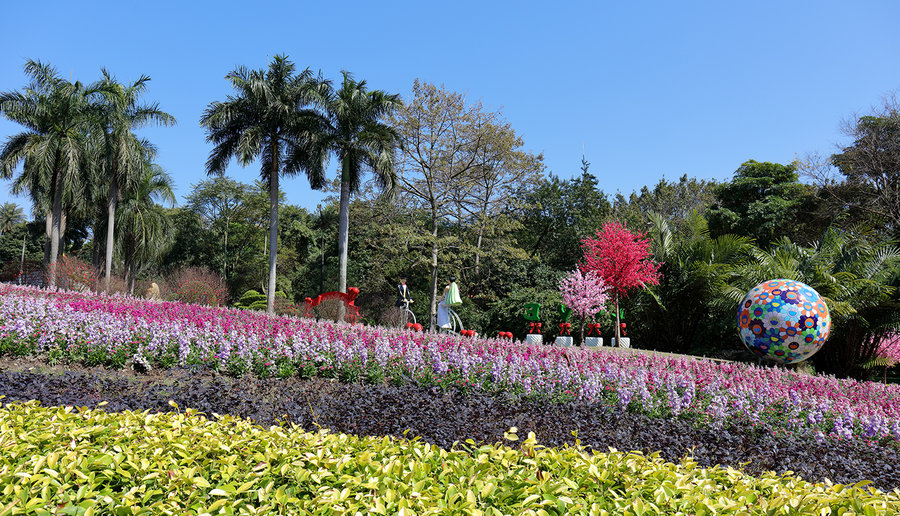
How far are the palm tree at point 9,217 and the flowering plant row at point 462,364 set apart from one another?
66190mm

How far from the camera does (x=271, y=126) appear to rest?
2038 centimetres

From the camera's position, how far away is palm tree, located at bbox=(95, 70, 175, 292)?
22.9m

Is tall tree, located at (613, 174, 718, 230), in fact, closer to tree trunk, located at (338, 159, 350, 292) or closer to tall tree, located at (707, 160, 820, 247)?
tall tree, located at (707, 160, 820, 247)

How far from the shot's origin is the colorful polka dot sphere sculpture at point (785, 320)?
9.91m

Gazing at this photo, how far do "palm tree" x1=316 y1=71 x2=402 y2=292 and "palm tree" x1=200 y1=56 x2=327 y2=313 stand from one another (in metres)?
0.61

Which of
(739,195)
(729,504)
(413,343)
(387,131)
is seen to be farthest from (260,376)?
(739,195)

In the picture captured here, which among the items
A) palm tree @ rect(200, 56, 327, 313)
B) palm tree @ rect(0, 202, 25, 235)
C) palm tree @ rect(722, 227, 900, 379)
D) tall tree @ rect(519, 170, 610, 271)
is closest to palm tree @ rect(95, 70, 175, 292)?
palm tree @ rect(200, 56, 327, 313)

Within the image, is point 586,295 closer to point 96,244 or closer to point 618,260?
point 618,260

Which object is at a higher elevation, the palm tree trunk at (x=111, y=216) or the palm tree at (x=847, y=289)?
the palm tree trunk at (x=111, y=216)

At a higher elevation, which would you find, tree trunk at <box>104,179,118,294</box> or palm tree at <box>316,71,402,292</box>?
palm tree at <box>316,71,402,292</box>

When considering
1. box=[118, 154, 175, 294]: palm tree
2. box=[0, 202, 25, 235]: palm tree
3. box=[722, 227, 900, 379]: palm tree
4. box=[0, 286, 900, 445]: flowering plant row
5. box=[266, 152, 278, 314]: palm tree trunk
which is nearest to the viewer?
box=[0, 286, 900, 445]: flowering plant row

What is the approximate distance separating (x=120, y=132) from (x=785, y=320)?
78.9 ft

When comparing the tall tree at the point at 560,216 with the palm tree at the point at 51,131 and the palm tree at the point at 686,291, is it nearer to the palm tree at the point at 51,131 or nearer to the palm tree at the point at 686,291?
the palm tree at the point at 686,291

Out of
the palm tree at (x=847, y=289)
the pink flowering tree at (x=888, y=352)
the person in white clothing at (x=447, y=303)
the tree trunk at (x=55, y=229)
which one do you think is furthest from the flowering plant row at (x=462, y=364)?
the tree trunk at (x=55, y=229)
